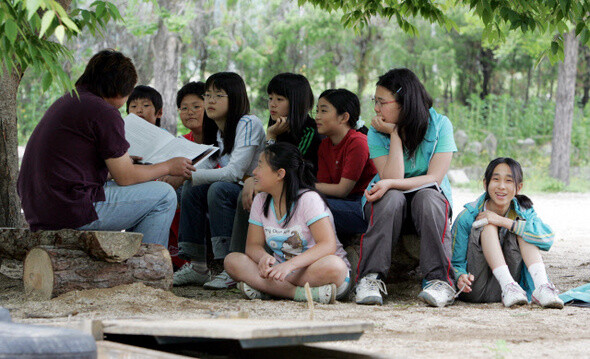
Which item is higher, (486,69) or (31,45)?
(486,69)

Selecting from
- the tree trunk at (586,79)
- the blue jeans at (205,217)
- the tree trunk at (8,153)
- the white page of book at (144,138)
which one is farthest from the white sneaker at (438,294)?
the tree trunk at (586,79)

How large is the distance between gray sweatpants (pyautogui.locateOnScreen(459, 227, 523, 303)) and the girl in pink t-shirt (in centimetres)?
78

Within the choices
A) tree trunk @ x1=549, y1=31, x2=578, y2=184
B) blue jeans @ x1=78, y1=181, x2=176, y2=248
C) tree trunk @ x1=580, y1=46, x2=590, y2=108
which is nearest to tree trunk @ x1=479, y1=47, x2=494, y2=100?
tree trunk @ x1=580, y1=46, x2=590, y2=108

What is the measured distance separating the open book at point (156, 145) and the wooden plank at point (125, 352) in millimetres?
2435

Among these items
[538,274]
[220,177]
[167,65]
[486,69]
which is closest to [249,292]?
[220,177]

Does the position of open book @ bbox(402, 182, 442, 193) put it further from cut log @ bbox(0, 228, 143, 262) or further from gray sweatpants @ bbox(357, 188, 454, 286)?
cut log @ bbox(0, 228, 143, 262)

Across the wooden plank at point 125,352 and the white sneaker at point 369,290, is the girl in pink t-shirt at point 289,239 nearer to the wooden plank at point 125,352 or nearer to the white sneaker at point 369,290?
the white sneaker at point 369,290

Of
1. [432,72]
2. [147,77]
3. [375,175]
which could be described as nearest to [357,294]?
[375,175]

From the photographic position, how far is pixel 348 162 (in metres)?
4.80

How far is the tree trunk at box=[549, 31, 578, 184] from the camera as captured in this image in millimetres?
15812

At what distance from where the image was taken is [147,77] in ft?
63.9

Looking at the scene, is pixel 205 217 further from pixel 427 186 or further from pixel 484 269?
pixel 484 269

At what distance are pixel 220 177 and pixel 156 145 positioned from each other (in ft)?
1.57

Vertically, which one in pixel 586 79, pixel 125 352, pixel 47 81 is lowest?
pixel 125 352
